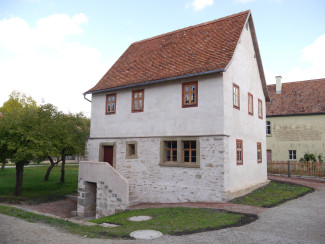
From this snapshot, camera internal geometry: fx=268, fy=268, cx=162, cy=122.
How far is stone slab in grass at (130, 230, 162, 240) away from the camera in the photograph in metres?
7.67

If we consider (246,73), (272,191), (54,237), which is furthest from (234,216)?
(246,73)

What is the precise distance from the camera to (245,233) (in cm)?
773

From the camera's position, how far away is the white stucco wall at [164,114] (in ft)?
42.7

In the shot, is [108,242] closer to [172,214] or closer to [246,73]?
[172,214]

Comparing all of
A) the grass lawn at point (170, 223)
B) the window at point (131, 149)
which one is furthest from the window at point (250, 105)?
the grass lawn at point (170, 223)

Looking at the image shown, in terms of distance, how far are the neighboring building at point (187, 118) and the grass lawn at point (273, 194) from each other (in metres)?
0.54

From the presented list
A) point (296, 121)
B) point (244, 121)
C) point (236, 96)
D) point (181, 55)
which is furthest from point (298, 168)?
point (181, 55)

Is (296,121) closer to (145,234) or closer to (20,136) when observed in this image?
(145,234)

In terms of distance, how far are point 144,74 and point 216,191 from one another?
7904 millimetres

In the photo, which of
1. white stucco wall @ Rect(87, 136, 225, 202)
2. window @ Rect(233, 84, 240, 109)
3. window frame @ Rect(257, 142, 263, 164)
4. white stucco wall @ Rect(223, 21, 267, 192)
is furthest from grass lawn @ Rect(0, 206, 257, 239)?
window frame @ Rect(257, 142, 263, 164)

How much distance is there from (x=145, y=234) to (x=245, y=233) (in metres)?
2.91

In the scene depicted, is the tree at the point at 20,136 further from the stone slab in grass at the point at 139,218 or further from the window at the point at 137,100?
the stone slab in grass at the point at 139,218

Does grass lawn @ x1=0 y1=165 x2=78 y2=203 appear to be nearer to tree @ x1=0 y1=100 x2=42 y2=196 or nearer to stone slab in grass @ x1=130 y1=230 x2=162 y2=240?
tree @ x1=0 y1=100 x2=42 y2=196

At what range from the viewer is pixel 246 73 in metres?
16.0
